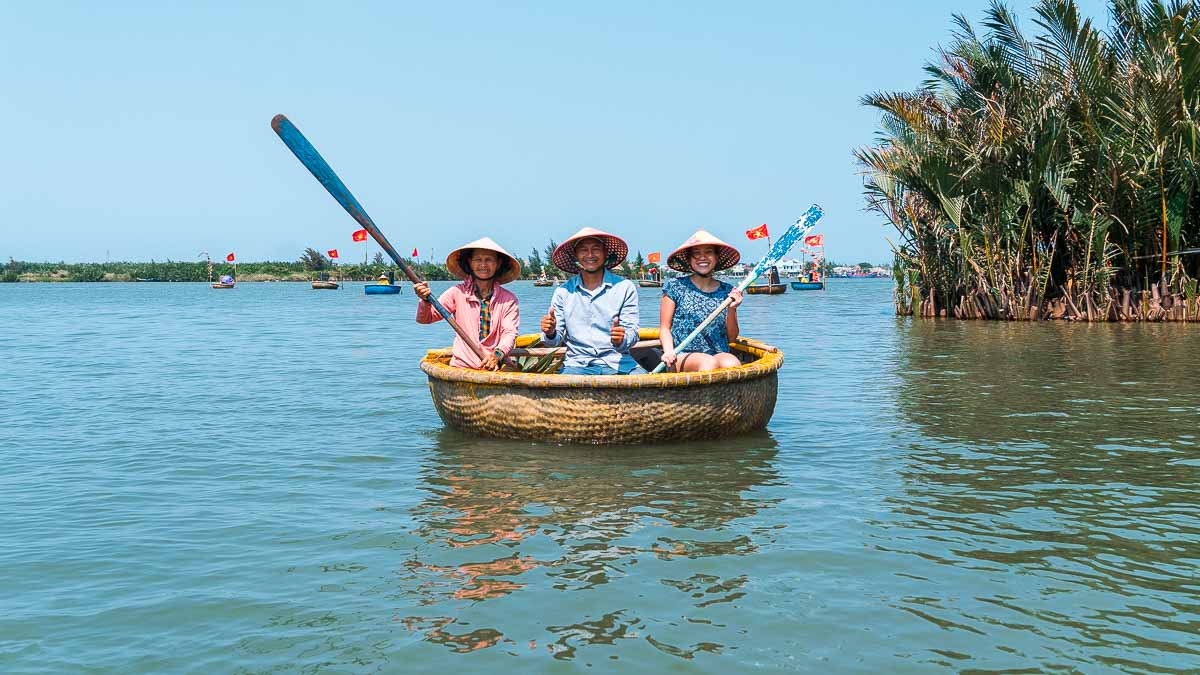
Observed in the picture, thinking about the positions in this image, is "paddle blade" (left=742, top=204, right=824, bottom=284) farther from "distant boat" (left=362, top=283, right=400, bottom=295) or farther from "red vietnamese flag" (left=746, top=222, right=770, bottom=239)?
"distant boat" (left=362, top=283, right=400, bottom=295)

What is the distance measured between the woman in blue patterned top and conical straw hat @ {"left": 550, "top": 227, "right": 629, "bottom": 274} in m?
0.39

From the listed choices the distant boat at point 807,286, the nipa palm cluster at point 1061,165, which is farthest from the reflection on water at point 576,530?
the distant boat at point 807,286

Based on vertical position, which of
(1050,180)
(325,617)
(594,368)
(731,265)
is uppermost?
(1050,180)

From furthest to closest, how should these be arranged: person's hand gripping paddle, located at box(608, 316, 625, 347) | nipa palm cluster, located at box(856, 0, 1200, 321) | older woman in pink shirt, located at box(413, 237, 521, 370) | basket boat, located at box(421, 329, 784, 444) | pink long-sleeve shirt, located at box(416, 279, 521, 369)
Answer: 1. nipa palm cluster, located at box(856, 0, 1200, 321)
2. pink long-sleeve shirt, located at box(416, 279, 521, 369)
3. older woman in pink shirt, located at box(413, 237, 521, 370)
4. person's hand gripping paddle, located at box(608, 316, 625, 347)
5. basket boat, located at box(421, 329, 784, 444)

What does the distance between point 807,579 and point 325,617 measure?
6.37ft

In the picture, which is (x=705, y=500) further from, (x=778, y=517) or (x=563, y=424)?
(x=563, y=424)

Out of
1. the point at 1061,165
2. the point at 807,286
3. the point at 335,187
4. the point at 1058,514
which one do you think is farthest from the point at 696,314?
the point at 807,286

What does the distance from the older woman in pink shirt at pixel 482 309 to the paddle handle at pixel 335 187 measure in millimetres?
126

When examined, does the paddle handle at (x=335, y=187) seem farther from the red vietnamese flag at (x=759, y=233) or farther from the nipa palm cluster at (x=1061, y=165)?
the red vietnamese flag at (x=759, y=233)

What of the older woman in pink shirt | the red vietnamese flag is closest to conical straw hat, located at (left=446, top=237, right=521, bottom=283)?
the older woman in pink shirt

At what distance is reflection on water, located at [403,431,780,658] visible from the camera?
3762mm

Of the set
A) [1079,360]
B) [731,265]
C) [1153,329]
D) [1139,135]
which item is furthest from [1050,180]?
[731,265]

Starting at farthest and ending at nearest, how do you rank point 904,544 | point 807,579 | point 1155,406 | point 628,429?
point 1155,406 → point 628,429 → point 904,544 → point 807,579

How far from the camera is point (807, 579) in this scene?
419 cm
